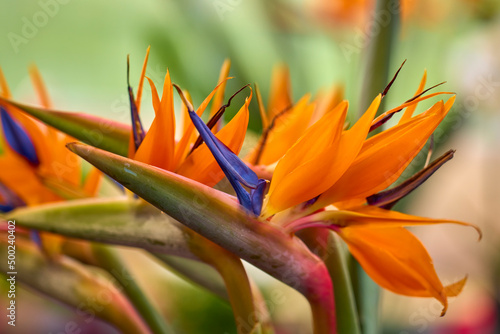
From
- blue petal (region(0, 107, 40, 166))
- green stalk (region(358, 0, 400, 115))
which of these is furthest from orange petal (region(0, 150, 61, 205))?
green stalk (region(358, 0, 400, 115))

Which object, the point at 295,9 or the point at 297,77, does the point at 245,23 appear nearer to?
the point at 295,9

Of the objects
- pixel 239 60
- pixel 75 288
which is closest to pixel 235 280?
pixel 75 288

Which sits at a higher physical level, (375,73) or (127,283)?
(375,73)

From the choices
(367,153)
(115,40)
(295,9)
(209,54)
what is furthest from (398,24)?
(115,40)

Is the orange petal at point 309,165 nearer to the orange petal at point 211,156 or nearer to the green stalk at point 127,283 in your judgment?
the orange petal at point 211,156

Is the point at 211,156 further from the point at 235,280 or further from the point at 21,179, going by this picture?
the point at 21,179

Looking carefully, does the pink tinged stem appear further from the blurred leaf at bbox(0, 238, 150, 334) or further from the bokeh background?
the bokeh background
